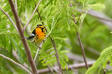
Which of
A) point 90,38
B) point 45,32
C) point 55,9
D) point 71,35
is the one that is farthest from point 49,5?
point 90,38

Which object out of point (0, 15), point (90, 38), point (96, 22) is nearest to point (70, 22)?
point (0, 15)

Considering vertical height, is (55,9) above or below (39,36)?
above

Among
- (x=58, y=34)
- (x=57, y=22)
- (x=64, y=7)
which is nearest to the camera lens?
(x=64, y=7)

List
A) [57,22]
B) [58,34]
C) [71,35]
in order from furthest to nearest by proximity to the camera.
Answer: [71,35] < [58,34] < [57,22]

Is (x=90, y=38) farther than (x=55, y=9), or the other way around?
(x=90, y=38)

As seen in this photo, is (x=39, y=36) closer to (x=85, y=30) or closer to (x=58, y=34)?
(x=58, y=34)

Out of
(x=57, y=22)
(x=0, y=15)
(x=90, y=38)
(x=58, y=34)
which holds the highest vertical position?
(x=0, y=15)

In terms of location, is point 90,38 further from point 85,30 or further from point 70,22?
point 70,22
